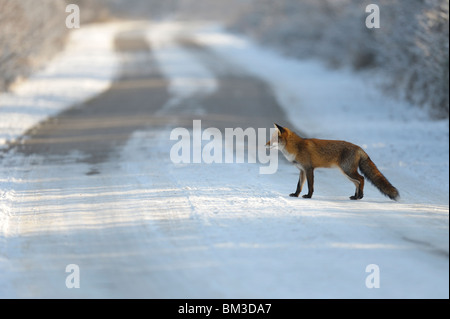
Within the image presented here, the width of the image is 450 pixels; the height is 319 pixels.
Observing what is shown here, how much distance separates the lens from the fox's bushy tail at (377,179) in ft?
27.2

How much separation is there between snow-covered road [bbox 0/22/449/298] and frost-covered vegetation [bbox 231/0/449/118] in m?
1.81

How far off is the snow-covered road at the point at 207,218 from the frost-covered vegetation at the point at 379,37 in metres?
1.81

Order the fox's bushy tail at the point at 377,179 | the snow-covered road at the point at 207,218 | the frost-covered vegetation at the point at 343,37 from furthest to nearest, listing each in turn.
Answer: the frost-covered vegetation at the point at 343,37 < the fox's bushy tail at the point at 377,179 < the snow-covered road at the point at 207,218

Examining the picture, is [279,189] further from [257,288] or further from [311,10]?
[311,10]

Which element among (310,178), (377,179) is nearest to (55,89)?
(310,178)

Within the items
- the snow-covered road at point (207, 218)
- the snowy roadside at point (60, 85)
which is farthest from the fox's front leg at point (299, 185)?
the snowy roadside at point (60, 85)

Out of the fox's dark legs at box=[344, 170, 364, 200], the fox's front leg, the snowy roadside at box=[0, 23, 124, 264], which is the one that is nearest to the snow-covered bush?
the snowy roadside at box=[0, 23, 124, 264]

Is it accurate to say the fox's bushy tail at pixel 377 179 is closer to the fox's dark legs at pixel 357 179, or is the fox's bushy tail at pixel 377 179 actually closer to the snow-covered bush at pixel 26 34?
the fox's dark legs at pixel 357 179

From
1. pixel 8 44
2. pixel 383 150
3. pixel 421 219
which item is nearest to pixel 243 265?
pixel 421 219

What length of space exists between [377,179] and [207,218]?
2404 millimetres

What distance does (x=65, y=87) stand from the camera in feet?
79.8

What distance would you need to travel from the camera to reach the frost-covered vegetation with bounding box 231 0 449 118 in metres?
16.7

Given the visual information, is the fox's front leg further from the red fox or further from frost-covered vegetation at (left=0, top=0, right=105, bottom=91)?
frost-covered vegetation at (left=0, top=0, right=105, bottom=91)

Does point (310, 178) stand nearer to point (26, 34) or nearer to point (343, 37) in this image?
point (26, 34)
